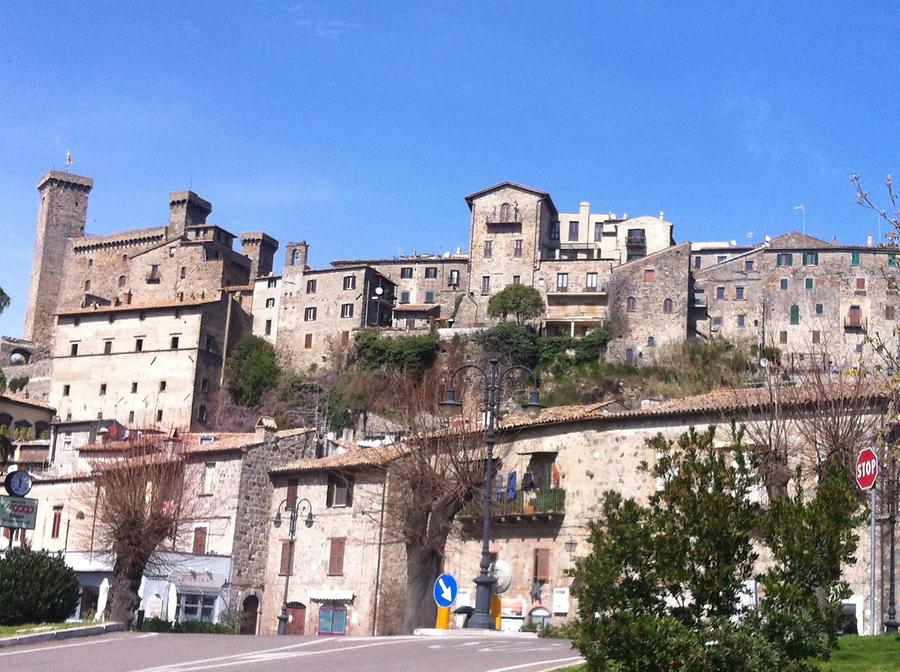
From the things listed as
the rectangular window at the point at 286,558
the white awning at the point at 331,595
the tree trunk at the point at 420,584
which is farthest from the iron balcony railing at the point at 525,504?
the rectangular window at the point at 286,558

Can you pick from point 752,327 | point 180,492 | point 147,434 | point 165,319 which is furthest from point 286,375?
point 180,492

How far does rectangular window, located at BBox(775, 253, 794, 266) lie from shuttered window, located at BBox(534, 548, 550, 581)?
6014 centimetres

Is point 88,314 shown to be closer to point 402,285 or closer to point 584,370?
point 402,285

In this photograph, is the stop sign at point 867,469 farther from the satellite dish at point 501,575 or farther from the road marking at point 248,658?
the satellite dish at point 501,575

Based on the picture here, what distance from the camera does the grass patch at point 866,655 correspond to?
1814 centimetres

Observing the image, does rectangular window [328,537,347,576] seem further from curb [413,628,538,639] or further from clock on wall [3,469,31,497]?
curb [413,628,538,639]

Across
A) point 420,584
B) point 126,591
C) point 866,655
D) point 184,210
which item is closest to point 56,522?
point 126,591

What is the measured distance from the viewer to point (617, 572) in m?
15.2

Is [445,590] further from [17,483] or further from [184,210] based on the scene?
[184,210]

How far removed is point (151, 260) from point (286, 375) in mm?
28170

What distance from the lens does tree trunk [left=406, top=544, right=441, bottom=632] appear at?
4147 cm

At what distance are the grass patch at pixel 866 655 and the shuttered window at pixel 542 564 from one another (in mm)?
18831

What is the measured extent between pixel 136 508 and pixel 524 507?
11.9 meters

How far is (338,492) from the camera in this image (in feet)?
153
